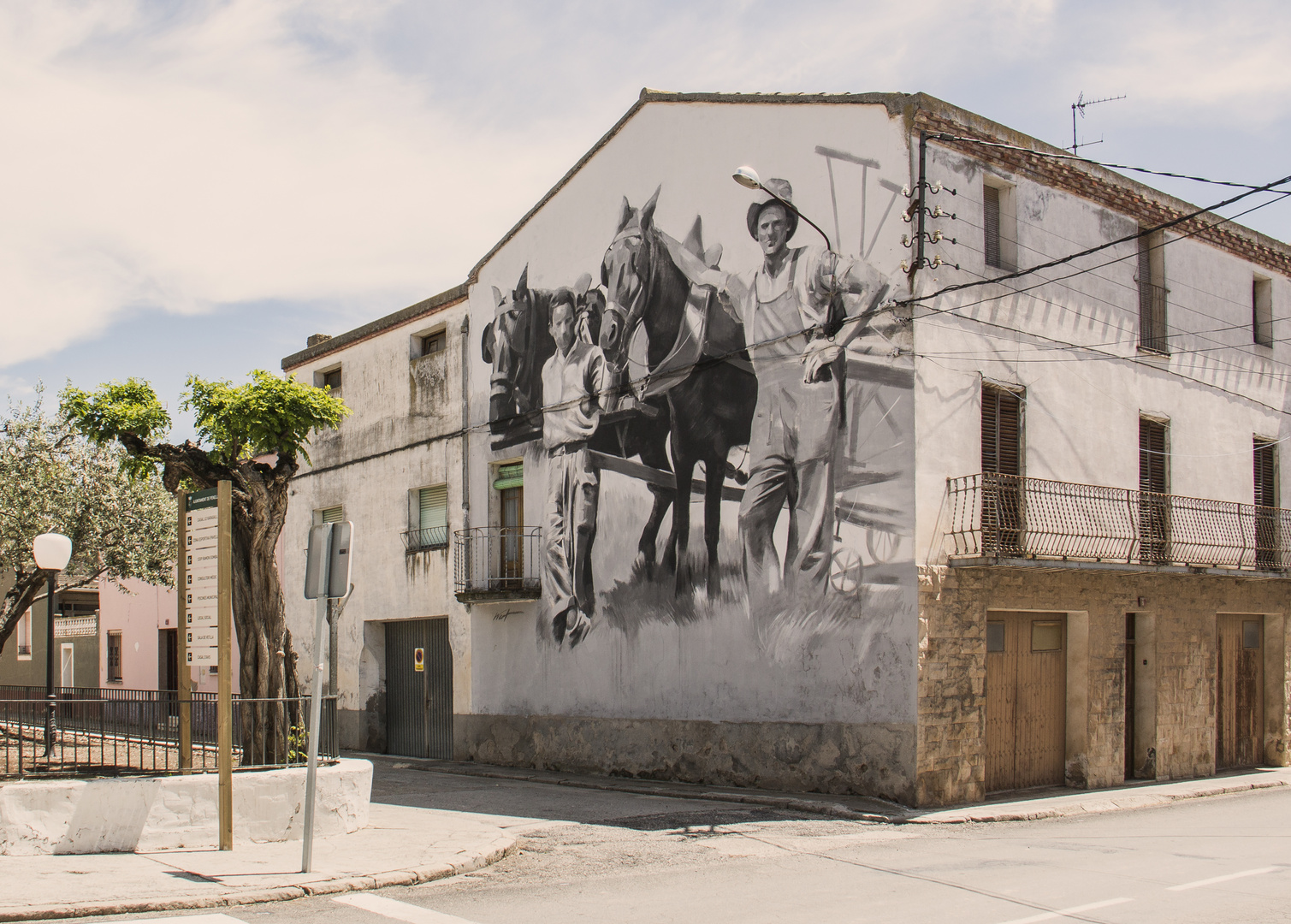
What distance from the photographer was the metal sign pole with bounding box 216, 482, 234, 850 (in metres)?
9.55

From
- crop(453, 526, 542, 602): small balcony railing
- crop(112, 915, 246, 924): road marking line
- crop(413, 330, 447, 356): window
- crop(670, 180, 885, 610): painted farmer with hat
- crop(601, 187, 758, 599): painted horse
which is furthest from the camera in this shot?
crop(413, 330, 447, 356): window

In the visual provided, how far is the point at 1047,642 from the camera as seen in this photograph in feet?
50.8

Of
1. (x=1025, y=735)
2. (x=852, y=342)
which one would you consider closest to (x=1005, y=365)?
(x=852, y=342)

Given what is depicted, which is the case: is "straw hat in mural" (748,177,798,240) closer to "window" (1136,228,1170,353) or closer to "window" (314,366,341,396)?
"window" (1136,228,1170,353)

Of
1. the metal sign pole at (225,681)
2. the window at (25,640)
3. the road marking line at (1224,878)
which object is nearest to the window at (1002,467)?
the road marking line at (1224,878)

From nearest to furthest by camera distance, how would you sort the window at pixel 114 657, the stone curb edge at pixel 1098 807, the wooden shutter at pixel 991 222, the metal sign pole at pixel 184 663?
1. the metal sign pole at pixel 184 663
2. the stone curb edge at pixel 1098 807
3. the wooden shutter at pixel 991 222
4. the window at pixel 114 657

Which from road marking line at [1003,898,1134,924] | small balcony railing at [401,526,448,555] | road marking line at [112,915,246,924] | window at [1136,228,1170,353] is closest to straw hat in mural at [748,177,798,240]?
window at [1136,228,1170,353]

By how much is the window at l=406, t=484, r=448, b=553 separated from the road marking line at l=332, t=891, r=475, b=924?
41.1 ft

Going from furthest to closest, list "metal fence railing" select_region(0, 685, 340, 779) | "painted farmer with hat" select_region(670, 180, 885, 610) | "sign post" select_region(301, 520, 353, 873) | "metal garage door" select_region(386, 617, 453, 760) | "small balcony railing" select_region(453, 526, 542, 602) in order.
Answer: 1. "metal garage door" select_region(386, 617, 453, 760)
2. "small balcony railing" select_region(453, 526, 542, 602)
3. "painted farmer with hat" select_region(670, 180, 885, 610)
4. "metal fence railing" select_region(0, 685, 340, 779)
5. "sign post" select_region(301, 520, 353, 873)

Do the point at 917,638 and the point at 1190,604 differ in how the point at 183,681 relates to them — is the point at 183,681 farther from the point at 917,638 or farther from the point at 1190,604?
the point at 1190,604

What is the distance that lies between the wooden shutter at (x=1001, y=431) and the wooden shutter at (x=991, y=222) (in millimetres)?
1704

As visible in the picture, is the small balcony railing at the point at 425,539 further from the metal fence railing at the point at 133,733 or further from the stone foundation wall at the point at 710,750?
the metal fence railing at the point at 133,733

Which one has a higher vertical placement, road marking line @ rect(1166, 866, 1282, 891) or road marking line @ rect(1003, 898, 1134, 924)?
road marking line @ rect(1003, 898, 1134, 924)

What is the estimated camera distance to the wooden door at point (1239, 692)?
18.0 meters
